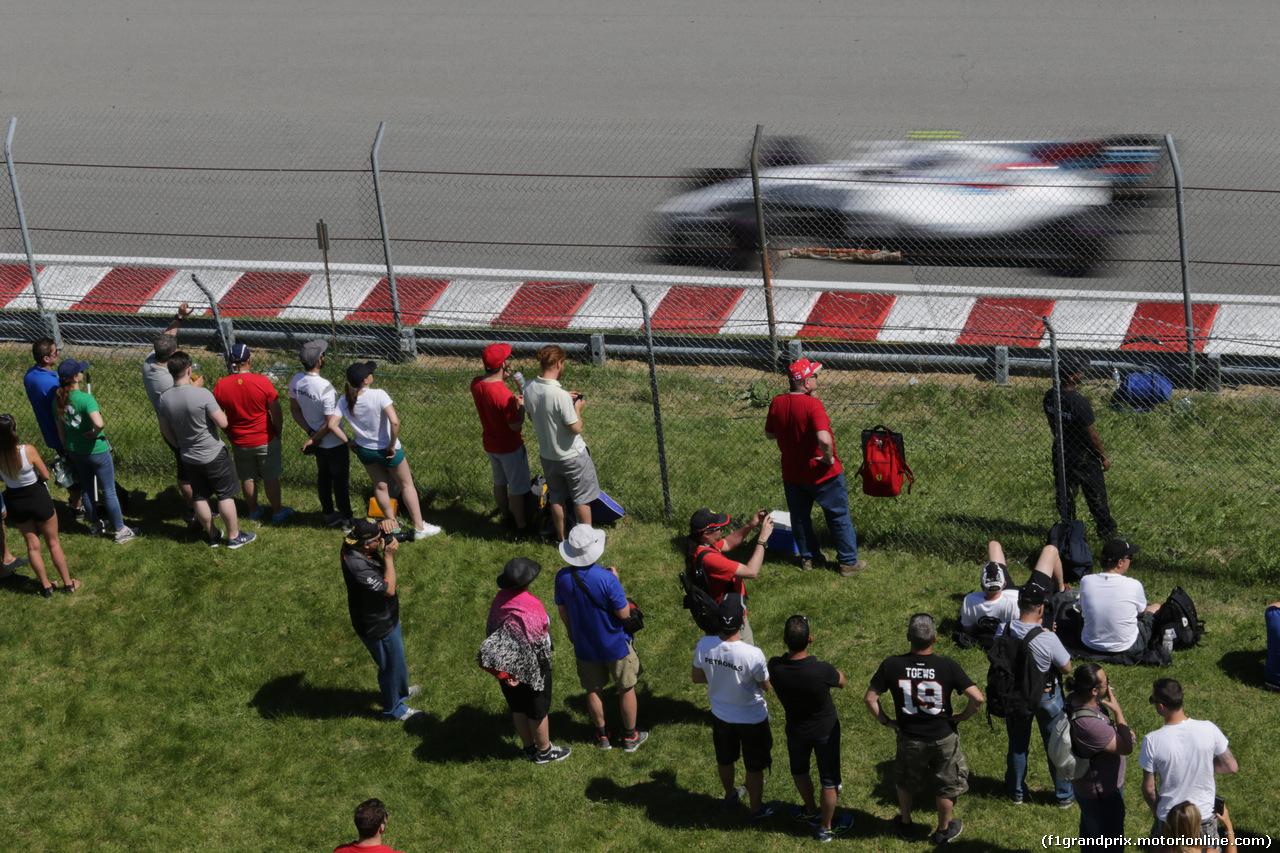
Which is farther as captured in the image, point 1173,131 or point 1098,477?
point 1173,131

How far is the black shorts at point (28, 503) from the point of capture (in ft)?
31.0

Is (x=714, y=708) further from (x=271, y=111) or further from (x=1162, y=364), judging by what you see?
(x=271, y=111)

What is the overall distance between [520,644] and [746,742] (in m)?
1.49

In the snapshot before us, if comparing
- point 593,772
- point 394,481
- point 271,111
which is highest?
point 271,111

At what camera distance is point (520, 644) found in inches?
295

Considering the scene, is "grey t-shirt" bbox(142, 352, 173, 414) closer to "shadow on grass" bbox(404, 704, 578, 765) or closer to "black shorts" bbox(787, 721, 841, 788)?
"shadow on grass" bbox(404, 704, 578, 765)

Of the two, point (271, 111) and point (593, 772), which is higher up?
point (271, 111)

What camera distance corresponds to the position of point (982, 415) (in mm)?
11398

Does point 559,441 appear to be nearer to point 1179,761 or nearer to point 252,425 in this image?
point 252,425

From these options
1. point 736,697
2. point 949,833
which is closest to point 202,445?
point 736,697

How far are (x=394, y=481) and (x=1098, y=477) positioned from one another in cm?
576

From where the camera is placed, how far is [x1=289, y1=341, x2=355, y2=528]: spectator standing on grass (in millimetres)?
9945

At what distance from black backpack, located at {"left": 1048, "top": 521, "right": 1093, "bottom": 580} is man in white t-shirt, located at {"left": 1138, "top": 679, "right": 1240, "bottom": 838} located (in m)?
2.90

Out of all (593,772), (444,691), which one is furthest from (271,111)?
(593,772)
